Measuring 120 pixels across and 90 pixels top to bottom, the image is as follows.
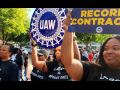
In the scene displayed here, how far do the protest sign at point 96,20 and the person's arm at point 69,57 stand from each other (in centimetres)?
10

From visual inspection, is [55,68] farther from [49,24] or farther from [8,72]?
[8,72]

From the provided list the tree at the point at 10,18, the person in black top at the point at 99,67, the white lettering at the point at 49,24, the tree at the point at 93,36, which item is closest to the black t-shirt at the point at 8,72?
the white lettering at the point at 49,24

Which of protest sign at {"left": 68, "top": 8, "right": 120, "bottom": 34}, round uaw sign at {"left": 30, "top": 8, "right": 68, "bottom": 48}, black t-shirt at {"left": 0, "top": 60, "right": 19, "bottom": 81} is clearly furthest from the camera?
black t-shirt at {"left": 0, "top": 60, "right": 19, "bottom": 81}

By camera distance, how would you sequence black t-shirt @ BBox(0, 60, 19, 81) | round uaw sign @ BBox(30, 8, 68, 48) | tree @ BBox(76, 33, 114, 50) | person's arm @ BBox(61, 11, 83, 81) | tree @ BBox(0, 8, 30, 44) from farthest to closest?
tree @ BBox(0, 8, 30, 44)
tree @ BBox(76, 33, 114, 50)
black t-shirt @ BBox(0, 60, 19, 81)
round uaw sign @ BBox(30, 8, 68, 48)
person's arm @ BBox(61, 11, 83, 81)

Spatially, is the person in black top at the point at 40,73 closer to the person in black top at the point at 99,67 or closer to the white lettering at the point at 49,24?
the white lettering at the point at 49,24

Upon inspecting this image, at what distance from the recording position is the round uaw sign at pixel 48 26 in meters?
2.11

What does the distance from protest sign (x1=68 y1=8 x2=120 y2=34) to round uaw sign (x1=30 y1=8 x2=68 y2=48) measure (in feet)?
2.05

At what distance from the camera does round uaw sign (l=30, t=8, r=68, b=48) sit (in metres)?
2.11

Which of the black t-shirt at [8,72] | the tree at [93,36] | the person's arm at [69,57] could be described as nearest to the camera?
the person's arm at [69,57]

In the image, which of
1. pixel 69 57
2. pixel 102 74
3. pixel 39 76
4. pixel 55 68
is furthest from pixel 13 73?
pixel 102 74

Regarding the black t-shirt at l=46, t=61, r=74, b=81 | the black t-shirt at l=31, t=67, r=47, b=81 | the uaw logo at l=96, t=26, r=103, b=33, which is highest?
the uaw logo at l=96, t=26, r=103, b=33

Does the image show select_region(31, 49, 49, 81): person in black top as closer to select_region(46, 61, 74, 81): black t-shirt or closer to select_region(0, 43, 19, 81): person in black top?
select_region(46, 61, 74, 81): black t-shirt

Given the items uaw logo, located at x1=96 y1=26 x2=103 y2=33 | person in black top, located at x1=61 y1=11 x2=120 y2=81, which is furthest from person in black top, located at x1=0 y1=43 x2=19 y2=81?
uaw logo, located at x1=96 y1=26 x2=103 y2=33
